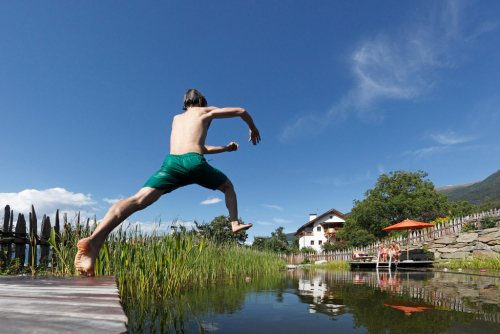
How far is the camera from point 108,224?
198cm

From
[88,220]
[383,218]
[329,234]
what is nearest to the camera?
[88,220]

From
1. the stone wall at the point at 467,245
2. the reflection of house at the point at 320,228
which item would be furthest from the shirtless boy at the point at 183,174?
the reflection of house at the point at 320,228

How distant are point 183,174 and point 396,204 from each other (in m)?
34.2

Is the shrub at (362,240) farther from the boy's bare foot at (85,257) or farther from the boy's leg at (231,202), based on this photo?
the boy's bare foot at (85,257)

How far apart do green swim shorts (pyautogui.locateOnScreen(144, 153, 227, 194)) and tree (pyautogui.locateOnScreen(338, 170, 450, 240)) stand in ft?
103

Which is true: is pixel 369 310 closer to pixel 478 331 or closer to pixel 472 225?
pixel 478 331

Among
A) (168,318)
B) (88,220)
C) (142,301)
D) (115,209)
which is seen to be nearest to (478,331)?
(168,318)

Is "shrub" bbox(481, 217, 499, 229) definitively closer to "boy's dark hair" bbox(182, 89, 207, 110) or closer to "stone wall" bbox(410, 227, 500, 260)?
"stone wall" bbox(410, 227, 500, 260)

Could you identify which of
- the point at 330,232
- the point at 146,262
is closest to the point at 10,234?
the point at 146,262

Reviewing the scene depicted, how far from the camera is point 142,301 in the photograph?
285cm

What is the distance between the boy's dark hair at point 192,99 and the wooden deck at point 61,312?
6.25ft

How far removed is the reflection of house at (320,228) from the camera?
142ft

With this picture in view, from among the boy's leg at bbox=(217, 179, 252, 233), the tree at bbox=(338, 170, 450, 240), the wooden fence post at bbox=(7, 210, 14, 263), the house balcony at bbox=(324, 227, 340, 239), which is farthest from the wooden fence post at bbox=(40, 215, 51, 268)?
the house balcony at bbox=(324, 227, 340, 239)

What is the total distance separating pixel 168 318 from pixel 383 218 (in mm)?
34475
